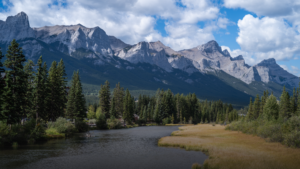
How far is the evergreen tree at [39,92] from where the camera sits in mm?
55688

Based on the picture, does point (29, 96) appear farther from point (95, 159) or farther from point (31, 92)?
point (95, 159)

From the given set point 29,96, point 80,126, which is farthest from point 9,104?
point 80,126

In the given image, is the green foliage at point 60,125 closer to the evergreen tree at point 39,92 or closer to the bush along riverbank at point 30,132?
the bush along riverbank at point 30,132

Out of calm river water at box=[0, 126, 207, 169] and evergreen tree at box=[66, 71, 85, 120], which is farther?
evergreen tree at box=[66, 71, 85, 120]

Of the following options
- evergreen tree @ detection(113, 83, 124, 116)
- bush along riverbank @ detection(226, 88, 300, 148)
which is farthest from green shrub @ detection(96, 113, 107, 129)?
bush along riverbank @ detection(226, 88, 300, 148)

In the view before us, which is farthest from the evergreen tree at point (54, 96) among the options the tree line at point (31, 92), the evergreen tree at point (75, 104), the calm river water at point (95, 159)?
the calm river water at point (95, 159)

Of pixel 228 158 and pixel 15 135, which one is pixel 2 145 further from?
pixel 228 158

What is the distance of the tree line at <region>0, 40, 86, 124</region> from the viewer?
128 ft

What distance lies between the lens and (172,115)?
132000mm

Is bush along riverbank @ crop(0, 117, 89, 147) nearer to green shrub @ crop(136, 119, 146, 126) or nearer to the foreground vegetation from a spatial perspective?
the foreground vegetation

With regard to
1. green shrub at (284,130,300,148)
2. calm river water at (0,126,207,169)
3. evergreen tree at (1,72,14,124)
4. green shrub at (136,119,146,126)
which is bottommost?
green shrub at (136,119,146,126)

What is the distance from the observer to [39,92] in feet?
186

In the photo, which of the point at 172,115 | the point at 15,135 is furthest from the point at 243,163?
the point at 172,115

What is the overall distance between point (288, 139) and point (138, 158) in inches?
1056
